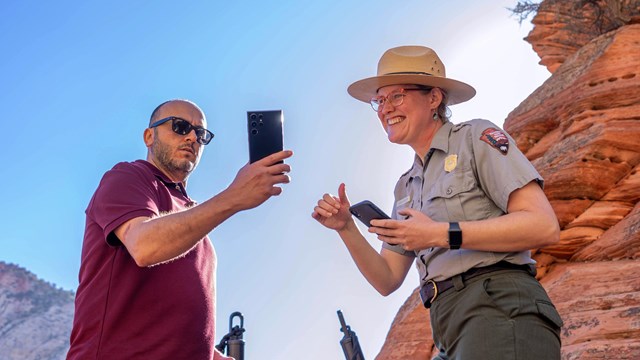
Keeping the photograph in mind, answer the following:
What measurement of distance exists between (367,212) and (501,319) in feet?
2.87

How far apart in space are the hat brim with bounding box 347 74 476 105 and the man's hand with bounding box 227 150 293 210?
106cm

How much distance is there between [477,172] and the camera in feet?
13.1

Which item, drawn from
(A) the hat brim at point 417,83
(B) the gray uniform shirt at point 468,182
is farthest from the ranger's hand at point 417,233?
(A) the hat brim at point 417,83

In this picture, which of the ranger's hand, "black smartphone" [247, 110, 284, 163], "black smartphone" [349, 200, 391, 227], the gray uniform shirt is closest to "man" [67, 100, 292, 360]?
"black smartphone" [247, 110, 284, 163]

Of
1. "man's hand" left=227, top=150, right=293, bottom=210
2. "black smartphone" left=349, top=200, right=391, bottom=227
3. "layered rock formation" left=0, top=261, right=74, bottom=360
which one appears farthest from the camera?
"layered rock formation" left=0, top=261, right=74, bottom=360

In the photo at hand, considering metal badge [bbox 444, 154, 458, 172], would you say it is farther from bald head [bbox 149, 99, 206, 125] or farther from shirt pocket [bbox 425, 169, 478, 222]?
bald head [bbox 149, 99, 206, 125]

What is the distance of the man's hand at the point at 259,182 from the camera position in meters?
3.77

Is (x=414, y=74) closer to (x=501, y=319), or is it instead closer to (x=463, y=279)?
(x=463, y=279)

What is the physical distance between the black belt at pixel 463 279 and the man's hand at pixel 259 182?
0.97m

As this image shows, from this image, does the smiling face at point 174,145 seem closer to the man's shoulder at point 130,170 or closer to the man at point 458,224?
the man's shoulder at point 130,170

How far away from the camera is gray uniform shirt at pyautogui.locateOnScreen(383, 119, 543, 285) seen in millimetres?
3811

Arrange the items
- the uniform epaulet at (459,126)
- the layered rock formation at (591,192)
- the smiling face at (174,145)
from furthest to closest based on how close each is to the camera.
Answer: the layered rock formation at (591,192) → the smiling face at (174,145) → the uniform epaulet at (459,126)

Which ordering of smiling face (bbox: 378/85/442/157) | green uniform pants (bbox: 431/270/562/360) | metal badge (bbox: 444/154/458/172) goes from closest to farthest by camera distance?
green uniform pants (bbox: 431/270/562/360), metal badge (bbox: 444/154/458/172), smiling face (bbox: 378/85/442/157)

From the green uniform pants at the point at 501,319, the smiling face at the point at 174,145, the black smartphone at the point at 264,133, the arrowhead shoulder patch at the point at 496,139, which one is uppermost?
the smiling face at the point at 174,145
